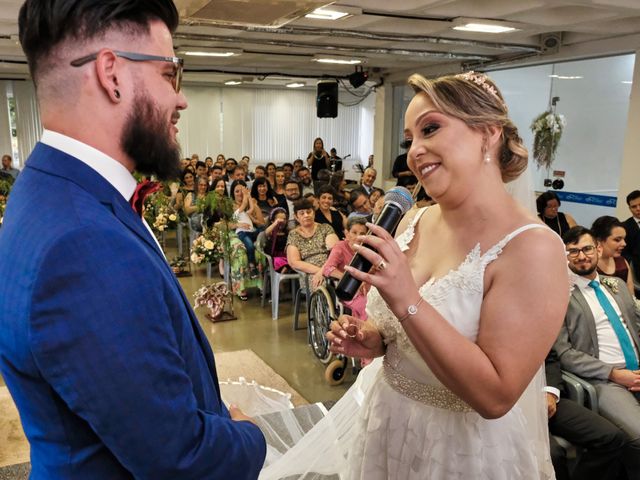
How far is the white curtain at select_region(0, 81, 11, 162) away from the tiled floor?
A: 1043cm

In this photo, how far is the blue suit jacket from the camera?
2.41 ft

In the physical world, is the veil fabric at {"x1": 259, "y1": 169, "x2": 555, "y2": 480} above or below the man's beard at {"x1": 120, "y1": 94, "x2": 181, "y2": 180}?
below

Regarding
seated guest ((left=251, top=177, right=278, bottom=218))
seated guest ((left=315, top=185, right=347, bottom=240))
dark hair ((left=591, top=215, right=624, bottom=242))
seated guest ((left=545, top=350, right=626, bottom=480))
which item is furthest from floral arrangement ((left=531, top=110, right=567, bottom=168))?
seated guest ((left=545, top=350, right=626, bottom=480))

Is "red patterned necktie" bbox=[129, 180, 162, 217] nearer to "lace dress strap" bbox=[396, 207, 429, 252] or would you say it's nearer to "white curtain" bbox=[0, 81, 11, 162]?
"lace dress strap" bbox=[396, 207, 429, 252]

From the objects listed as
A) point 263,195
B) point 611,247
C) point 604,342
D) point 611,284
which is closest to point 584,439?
point 604,342

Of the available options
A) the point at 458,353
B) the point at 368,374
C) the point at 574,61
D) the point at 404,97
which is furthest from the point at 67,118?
the point at 404,97

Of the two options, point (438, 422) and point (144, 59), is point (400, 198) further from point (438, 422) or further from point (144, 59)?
point (144, 59)

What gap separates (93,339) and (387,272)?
55 centimetres

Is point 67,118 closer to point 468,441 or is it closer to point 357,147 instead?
point 468,441

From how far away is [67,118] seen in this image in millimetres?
849

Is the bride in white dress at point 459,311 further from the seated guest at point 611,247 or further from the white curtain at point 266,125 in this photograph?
the white curtain at point 266,125

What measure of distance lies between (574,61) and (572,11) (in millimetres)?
1926

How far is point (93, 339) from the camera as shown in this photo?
2.41ft

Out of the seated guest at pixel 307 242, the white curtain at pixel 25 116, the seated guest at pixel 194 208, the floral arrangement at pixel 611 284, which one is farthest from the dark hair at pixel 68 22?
the white curtain at pixel 25 116
